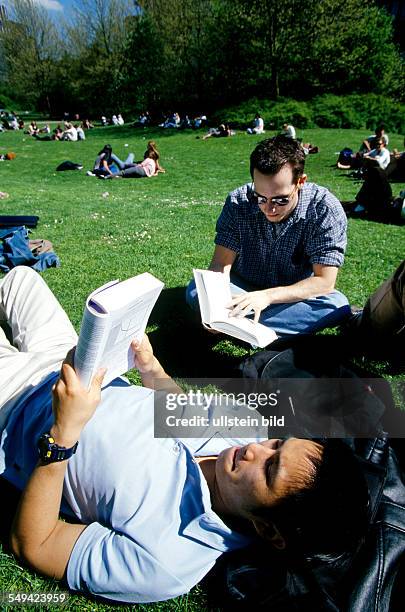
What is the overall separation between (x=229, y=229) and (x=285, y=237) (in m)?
0.51

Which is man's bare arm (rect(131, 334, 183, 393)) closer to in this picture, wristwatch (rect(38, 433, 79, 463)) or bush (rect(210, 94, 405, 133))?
wristwatch (rect(38, 433, 79, 463))

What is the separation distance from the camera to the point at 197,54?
129 ft

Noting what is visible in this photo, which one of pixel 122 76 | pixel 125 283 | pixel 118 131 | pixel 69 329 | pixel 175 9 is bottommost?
pixel 69 329

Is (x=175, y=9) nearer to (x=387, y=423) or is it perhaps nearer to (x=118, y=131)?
(x=118, y=131)

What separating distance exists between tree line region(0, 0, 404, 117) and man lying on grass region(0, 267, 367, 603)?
38140 mm

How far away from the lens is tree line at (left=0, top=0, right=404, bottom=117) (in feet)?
109

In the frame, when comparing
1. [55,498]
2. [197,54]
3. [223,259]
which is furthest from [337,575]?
[197,54]

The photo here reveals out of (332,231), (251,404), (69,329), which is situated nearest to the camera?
(69,329)

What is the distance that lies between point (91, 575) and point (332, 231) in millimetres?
2818

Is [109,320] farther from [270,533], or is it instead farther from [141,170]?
[141,170]

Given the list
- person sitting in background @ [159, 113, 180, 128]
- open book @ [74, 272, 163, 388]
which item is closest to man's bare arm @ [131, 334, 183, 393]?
open book @ [74, 272, 163, 388]

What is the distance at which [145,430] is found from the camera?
6.26 feet

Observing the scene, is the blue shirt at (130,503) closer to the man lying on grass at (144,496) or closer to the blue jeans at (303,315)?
the man lying on grass at (144,496)

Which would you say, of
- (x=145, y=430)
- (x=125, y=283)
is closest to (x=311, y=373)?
(x=145, y=430)
